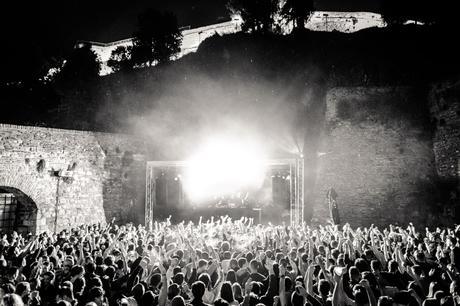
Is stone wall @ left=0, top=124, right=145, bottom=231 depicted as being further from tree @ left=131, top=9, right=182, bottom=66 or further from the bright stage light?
tree @ left=131, top=9, right=182, bottom=66

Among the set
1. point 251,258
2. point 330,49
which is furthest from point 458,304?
point 330,49

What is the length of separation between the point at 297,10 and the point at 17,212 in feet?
92.1

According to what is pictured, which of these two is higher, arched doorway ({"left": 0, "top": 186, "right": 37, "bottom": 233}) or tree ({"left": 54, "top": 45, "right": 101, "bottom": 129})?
tree ({"left": 54, "top": 45, "right": 101, "bottom": 129})

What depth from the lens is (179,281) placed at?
193 inches

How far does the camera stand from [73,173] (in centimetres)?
1461

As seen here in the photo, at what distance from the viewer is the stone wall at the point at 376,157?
14.9 meters

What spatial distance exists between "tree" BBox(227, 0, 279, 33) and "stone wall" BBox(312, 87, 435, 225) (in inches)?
662

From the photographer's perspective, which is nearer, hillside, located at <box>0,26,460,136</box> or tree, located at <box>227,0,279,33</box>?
hillside, located at <box>0,26,460,136</box>

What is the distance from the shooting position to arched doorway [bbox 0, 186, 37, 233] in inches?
520

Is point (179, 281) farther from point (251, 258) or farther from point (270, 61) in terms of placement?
point (270, 61)

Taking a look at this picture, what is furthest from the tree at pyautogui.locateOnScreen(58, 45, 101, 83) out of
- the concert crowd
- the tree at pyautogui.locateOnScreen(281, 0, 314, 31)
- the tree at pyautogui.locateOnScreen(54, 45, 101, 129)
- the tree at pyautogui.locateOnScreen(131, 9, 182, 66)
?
the concert crowd

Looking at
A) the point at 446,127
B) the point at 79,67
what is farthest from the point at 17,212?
the point at 79,67

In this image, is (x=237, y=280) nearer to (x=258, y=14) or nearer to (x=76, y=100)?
(x=76, y=100)

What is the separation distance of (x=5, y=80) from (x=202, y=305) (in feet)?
97.5
